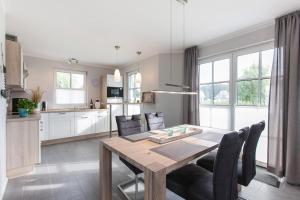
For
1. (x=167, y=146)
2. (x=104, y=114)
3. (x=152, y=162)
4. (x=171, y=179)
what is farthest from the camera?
(x=104, y=114)

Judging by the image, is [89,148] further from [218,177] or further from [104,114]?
A: [218,177]

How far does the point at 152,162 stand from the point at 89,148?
10.1 ft

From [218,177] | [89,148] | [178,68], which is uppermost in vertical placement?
[178,68]

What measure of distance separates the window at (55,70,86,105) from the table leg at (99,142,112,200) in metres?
3.85

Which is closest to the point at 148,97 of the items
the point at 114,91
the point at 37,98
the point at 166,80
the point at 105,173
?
the point at 166,80

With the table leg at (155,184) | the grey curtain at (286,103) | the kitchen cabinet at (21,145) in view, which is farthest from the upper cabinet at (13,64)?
the grey curtain at (286,103)

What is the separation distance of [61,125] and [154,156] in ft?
12.2

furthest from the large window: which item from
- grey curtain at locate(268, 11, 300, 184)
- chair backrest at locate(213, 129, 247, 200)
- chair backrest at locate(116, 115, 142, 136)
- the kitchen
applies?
the kitchen

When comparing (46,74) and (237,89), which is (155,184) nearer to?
(237,89)

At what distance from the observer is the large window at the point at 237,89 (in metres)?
2.80

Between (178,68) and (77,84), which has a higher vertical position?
(178,68)

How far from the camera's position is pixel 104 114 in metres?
5.10

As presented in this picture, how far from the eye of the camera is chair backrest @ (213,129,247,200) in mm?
1175

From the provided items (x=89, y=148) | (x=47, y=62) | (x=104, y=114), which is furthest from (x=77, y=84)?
(x=89, y=148)
